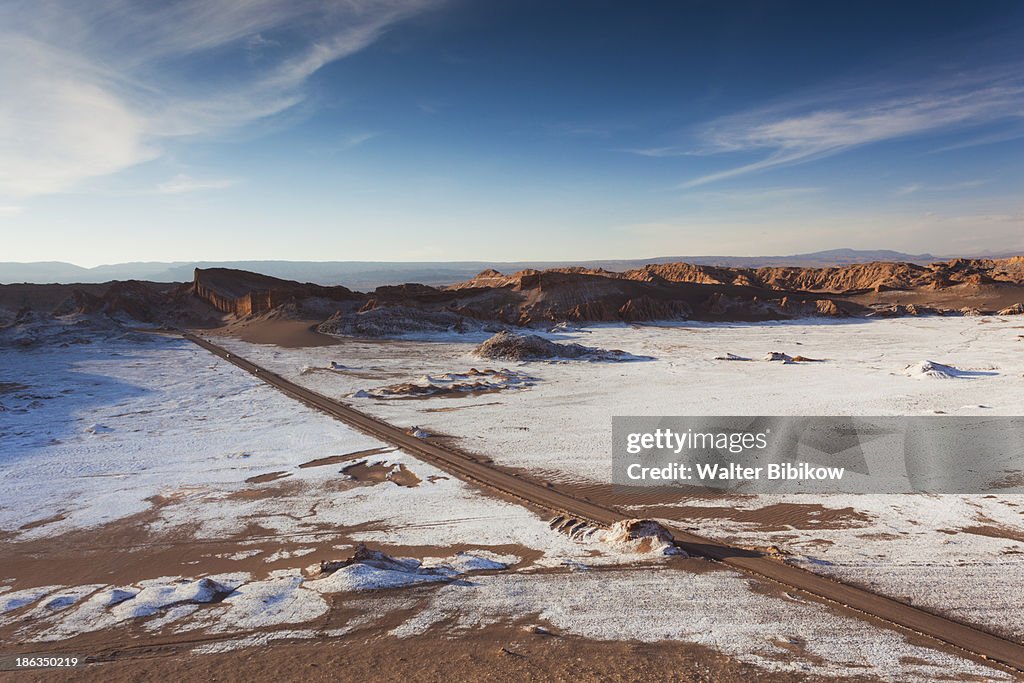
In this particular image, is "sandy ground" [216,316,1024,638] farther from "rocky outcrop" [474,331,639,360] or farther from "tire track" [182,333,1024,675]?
"rocky outcrop" [474,331,639,360]

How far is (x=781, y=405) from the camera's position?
17781 millimetres

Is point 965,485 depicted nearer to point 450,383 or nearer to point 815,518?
point 815,518

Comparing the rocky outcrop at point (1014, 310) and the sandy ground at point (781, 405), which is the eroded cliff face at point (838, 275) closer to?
the rocky outcrop at point (1014, 310)

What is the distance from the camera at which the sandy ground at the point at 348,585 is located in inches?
233

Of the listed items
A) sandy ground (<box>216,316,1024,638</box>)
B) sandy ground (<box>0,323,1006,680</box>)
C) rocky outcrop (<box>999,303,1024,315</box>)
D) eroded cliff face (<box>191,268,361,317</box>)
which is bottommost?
sandy ground (<box>0,323,1006,680</box>)

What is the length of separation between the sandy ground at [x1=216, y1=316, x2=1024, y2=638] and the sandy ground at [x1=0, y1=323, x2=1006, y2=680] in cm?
179

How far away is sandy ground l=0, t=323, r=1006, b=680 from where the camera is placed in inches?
233

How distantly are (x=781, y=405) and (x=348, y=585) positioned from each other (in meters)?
15.0

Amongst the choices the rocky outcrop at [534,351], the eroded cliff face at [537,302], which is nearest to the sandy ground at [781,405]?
the rocky outcrop at [534,351]

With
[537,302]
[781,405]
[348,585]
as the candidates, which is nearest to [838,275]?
[537,302]

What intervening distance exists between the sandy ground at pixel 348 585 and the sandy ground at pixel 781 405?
1.79 meters

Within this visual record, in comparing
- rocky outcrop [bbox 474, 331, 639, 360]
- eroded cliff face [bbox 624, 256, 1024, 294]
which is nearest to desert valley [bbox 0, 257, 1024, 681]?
rocky outcrop [bbox 474, 331, 639, 360]

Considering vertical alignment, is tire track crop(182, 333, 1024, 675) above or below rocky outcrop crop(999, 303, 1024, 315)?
below

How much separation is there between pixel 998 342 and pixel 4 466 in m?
44.0
